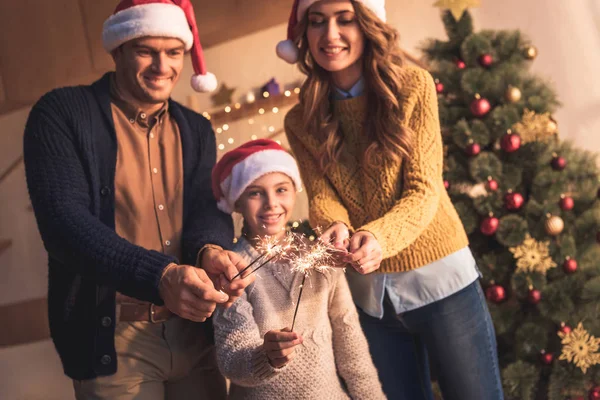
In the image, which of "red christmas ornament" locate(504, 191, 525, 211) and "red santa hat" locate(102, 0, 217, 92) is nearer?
"red santa hat" locate(102, 0, 217, 92)

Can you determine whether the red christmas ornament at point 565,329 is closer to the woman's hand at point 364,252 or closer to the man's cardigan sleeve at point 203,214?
the woman's hand at point 364,252

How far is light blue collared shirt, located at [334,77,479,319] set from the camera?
1.84 metres

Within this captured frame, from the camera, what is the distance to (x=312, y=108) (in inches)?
76.1

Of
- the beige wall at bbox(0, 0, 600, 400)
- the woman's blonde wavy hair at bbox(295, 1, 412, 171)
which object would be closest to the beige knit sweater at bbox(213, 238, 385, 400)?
the woman's blonde wavy hair at bbox(295, 1, 412, 171)

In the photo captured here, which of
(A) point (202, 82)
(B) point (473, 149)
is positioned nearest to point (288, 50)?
(A) point (202, 82)

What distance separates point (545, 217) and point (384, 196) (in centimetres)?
96

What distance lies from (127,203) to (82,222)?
200 mm

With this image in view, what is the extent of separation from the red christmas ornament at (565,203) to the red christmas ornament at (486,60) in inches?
22.9

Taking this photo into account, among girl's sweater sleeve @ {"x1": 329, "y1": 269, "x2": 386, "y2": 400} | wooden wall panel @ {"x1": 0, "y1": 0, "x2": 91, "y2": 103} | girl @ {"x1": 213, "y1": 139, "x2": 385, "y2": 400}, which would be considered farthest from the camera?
wooden wall panel @ {"x1": 0, "y1": 0, "x2": 91, "y2": 103}

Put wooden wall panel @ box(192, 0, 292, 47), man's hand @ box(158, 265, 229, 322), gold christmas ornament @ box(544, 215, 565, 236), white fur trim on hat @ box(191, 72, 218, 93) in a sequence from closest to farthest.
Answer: man's hand @ box(158, 265, 229, 322) < white fur trim on hat @ box(191, 72, 218, 93) < gold christmas ornament @ box(544, 215, 565, 236) < wooden wall panel @ box(192, 0, 292, 47)

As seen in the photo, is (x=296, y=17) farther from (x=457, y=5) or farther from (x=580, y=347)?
(x=580, y=347)

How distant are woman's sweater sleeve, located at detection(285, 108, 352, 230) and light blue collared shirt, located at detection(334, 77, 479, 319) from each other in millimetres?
195

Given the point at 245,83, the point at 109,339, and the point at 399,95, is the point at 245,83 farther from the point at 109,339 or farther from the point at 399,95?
the point at 109,339

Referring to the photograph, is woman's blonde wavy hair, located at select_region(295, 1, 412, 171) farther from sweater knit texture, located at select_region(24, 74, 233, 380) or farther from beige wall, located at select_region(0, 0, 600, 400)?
beige wall, located at select_region(0, 0, 600, 400)
